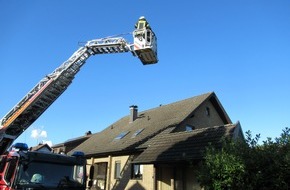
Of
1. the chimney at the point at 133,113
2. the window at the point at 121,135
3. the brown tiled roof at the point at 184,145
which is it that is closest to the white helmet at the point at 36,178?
the brown tiled roof at the point at 184,145

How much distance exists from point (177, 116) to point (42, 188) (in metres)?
14.8

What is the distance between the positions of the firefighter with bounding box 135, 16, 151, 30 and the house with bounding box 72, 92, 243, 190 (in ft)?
18.0

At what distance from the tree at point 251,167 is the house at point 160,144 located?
1633 millimetres

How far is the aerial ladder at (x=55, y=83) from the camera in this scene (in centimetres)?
1357

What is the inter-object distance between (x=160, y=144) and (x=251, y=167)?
9.04 m

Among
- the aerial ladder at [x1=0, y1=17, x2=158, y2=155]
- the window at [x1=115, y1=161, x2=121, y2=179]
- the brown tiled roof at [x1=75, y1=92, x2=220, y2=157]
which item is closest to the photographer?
the aerial ladder at [x1=0, y1=17, x2=158, y2=155]

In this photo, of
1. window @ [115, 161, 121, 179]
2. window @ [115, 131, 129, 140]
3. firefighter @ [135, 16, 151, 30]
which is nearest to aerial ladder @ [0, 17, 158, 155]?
firefighter @ [135, 16, 151, 30]

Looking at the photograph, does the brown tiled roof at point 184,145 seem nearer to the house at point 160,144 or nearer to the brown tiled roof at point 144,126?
the house at point 160,144

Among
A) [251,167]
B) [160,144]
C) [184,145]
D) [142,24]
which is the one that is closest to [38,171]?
[251,167]

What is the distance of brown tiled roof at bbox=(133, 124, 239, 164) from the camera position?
14.9 metres

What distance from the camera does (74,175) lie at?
966cm

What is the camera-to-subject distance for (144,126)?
24.9 metres

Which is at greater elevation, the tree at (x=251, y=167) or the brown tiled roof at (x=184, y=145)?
the brown tiled roof at (x=184, y=145)

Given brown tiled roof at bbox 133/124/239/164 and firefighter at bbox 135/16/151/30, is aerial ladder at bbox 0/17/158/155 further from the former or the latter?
brown tiled roof at bbox 133/124/239/164
